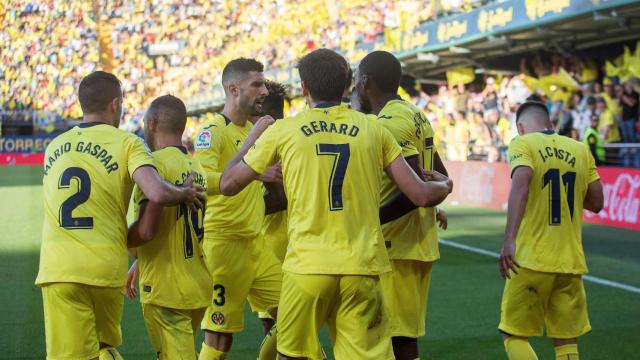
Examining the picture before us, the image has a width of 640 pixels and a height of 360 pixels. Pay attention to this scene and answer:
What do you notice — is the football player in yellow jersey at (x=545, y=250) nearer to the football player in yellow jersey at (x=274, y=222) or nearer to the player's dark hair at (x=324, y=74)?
the player's dark hair at (x=324, y=74)

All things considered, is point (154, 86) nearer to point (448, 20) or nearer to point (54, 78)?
point (54, 78)

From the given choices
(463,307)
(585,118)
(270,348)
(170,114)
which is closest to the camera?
(170,114)

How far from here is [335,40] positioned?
34906mm

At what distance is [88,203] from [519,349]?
109 inches

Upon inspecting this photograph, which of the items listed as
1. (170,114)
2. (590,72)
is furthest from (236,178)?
(590,72)

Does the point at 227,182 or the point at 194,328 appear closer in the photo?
the point at 227,182

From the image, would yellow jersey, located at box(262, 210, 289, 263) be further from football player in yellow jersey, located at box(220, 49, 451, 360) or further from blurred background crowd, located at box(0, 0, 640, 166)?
blurred background crowd, located at box(0, 0, 640, 166)

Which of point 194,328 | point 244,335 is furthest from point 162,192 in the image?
point 244,335

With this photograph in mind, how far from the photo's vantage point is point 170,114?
205 inches

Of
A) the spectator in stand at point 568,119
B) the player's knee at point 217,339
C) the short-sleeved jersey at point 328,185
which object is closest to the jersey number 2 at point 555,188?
the short-sleeved jersey at point 328,185

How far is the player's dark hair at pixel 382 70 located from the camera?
5.44m

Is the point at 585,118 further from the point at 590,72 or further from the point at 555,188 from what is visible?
the point at 555,188

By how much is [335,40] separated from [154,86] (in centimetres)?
2496

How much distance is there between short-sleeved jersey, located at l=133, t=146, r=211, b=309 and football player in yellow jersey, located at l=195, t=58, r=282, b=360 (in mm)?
788
